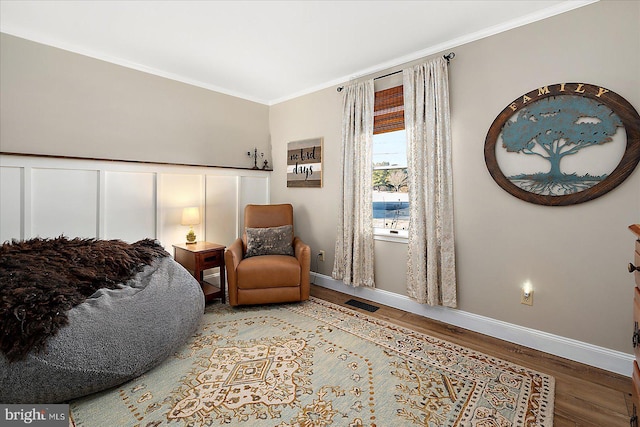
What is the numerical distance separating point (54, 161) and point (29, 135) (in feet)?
0.88

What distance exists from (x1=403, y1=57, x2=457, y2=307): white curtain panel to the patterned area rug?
54 centimetres

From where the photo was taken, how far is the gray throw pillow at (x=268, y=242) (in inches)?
135

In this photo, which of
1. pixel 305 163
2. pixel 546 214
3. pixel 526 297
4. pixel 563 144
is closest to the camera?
pixel 563 144

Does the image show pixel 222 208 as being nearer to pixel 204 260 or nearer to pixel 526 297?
pixel 204 260

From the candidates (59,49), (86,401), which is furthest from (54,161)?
(86,401)

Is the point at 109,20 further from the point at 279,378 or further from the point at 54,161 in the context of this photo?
the point at 279,378

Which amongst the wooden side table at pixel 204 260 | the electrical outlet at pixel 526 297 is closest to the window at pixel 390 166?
the electrical outlet at pixel 526 297

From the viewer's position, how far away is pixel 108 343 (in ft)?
5.83

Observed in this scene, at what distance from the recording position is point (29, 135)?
2707mm

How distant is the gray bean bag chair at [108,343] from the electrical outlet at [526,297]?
2.60 meters

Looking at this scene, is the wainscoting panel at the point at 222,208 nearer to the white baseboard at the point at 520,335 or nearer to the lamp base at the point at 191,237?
the lamp base at the point at 191,237

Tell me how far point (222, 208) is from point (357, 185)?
1832 millimetres

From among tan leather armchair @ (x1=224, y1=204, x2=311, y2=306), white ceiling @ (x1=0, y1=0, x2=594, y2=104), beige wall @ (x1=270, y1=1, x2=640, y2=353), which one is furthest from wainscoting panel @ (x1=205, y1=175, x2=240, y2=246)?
beige wall @ (x1=270, y1=1, x2=640, y2=353)

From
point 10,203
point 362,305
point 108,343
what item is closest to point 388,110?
point 362,305
